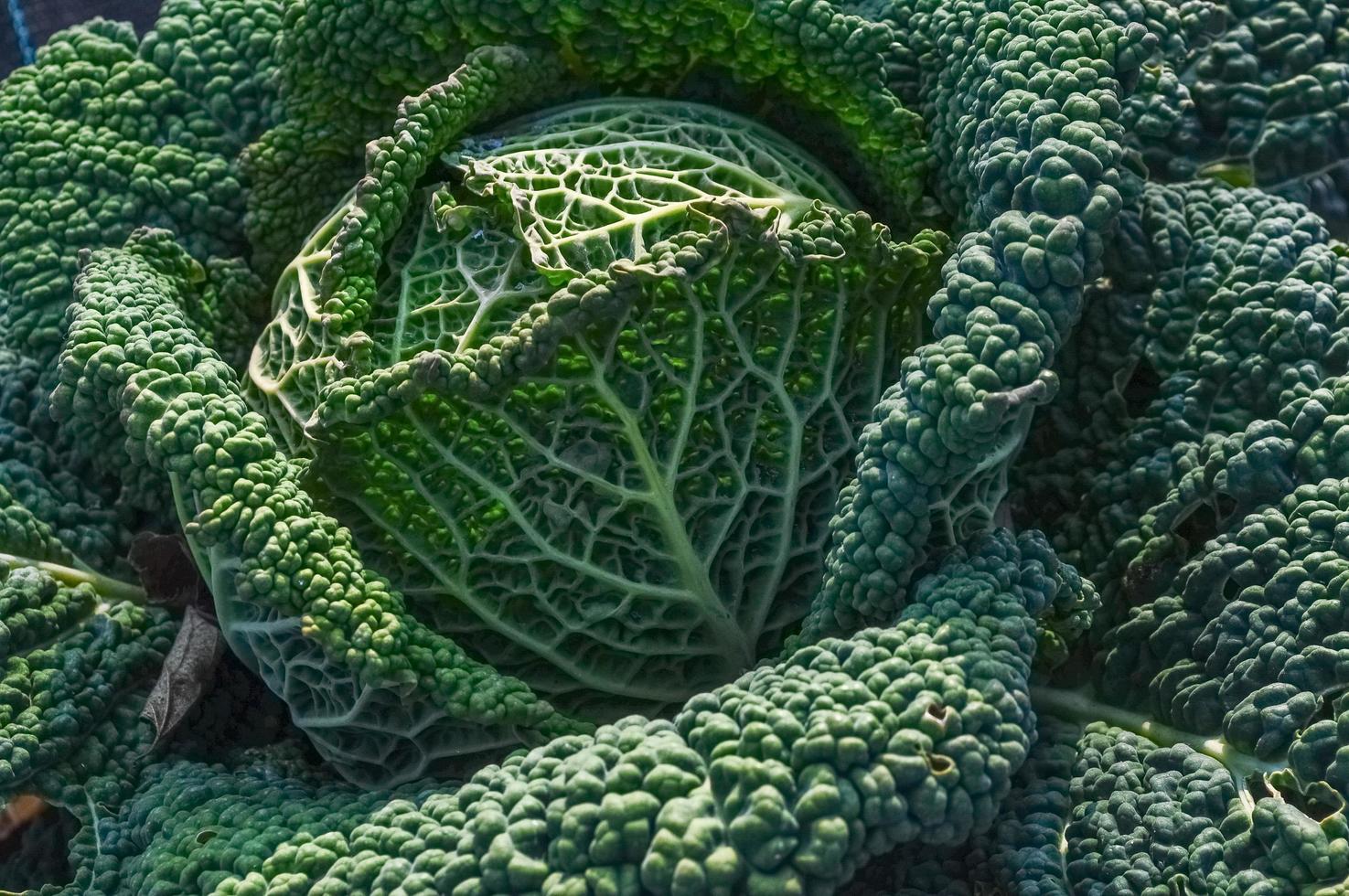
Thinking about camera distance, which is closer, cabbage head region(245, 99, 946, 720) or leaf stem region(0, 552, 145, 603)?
cabbage head region(245, 99, 946, 720)

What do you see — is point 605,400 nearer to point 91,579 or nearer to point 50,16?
point 91,579

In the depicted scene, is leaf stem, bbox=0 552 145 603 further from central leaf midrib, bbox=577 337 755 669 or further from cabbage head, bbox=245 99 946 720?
central leaf midrib, bbox=577 337 755 669

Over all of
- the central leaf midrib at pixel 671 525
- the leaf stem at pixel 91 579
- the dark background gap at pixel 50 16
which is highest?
the dark background gap at pixel 50 16

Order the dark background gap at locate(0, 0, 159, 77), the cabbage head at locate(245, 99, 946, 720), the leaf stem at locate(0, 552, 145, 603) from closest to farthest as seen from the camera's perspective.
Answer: the cabbage head at locate(245, 99, 946, 720)
the leaf stem at locate(0, 552, 145, 603)
the dark background gap at locate(0, 0, 159, 77)

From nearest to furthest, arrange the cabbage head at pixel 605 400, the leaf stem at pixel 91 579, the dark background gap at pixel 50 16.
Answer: the cabbage head at pixel 605 400 → the leaf stem at pixel 91 579 → the dark background gap at pixel 50 16

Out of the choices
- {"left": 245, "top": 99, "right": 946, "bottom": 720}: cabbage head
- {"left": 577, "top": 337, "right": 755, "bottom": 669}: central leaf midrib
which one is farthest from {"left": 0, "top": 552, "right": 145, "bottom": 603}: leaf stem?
{"left": 577, "top": 337, "right": 755, "bottom": 669}: central leaf midrib

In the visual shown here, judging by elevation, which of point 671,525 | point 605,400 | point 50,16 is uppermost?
point 50,16

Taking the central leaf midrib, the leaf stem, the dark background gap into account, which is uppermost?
the dark background gap

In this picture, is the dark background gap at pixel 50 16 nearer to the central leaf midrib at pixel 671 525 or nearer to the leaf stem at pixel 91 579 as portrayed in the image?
the leaf stem at pixel 91 579

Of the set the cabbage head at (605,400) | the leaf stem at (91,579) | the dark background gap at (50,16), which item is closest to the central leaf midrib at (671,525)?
the cabbage head at (605,400)

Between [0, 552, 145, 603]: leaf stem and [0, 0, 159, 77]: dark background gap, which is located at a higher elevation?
[0, 0, 159, 77]: dark background gap

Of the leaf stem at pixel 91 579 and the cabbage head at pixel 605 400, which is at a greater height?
the cabbage head at pixel 605 400

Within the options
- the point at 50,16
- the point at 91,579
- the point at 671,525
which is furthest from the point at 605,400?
the point at 50,16
